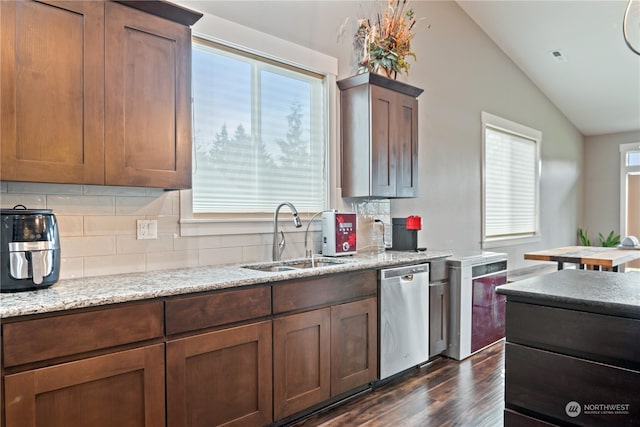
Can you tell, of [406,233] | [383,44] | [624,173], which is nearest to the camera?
[383,44]

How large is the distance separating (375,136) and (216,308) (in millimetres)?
2056

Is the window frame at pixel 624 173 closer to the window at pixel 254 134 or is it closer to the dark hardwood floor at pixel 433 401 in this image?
the dark hardwood floor at pixel 433 401

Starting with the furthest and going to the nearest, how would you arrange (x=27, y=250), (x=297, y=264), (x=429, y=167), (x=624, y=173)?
(x=624, y=173) → (x=429, y=167) → (x=297, y=264) → (x=27, y=250)

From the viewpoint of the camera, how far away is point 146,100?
7.04ft

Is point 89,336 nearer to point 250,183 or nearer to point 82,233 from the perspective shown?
point 82,233

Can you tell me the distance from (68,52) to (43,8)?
19cm

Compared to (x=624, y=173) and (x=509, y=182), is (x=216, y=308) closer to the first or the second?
(x=509, y=182)

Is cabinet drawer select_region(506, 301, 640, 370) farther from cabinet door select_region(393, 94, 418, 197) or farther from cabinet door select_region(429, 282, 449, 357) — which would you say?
cabinet door select_region(393, 94, 418, 197)

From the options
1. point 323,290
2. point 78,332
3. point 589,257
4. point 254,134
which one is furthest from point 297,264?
point 589,257

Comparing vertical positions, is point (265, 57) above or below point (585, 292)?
above

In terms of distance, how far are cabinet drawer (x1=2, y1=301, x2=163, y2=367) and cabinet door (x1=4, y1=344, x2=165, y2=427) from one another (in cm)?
6

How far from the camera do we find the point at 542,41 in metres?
5.47

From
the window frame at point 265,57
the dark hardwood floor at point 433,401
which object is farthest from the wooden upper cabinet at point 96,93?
the dark hardwood floor at point 433,401

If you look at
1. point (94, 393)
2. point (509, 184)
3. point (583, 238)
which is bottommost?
point (94, 393)
